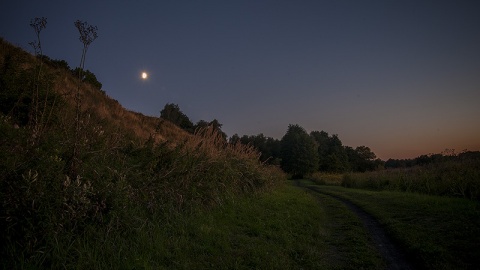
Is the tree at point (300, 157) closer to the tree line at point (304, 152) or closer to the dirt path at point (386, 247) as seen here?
the tree line at point (304, 152)

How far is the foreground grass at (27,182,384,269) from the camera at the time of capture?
3738 mm

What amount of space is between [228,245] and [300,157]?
62.1m

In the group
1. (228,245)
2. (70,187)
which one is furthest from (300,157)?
(70,187)

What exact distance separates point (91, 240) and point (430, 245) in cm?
729

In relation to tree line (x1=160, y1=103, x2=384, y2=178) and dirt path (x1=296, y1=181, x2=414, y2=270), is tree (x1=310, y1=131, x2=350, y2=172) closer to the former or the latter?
tree line (x1=160, y1=103, x2=384, y2=178)

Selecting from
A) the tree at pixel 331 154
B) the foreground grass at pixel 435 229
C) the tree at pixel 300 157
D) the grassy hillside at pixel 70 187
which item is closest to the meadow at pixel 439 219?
the foreground grass at pixel 435 229

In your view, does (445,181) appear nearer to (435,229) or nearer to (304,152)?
(435,229)

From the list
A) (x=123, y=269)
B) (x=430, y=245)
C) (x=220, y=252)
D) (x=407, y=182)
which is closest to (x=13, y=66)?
(x=123, y=269)

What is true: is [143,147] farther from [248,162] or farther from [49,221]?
[248,162]

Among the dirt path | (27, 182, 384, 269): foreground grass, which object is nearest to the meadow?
the dirt path

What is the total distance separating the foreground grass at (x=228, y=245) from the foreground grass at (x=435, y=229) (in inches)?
38.8

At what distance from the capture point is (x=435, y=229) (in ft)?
23.1

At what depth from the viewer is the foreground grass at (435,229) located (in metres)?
5.10

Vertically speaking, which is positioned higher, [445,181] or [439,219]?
[445,181]
